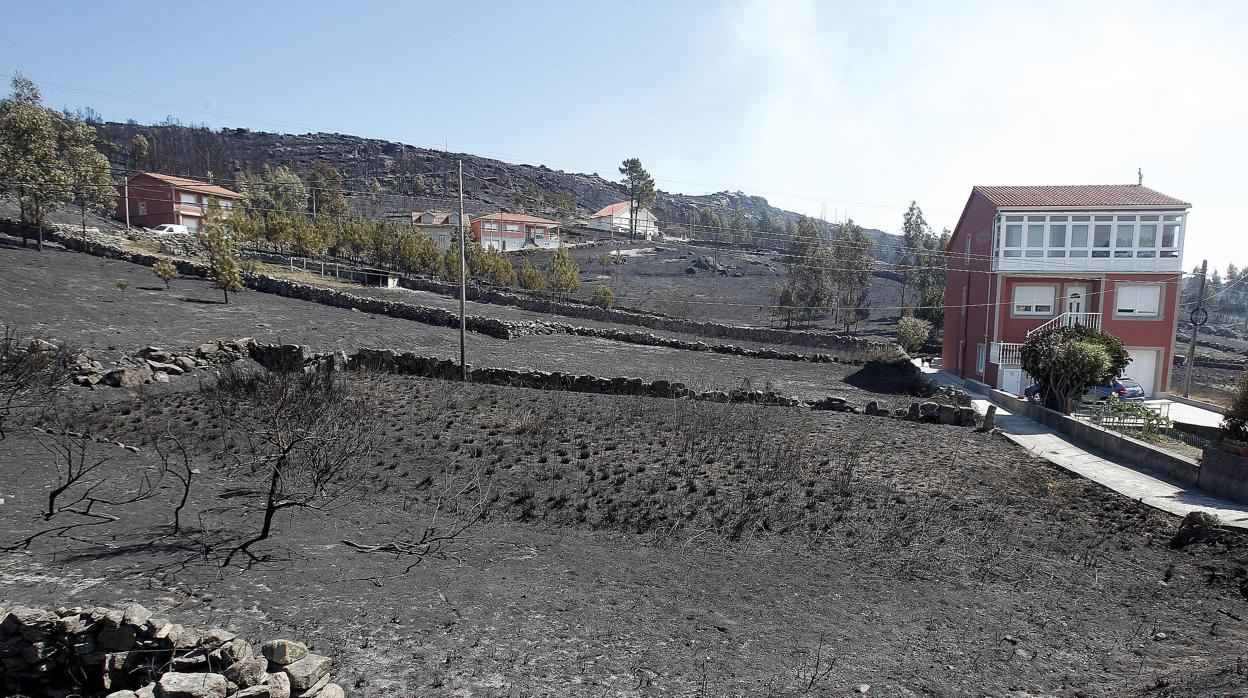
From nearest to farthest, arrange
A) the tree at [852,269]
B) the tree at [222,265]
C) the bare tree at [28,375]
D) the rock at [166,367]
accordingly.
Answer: the bare tree at [28,375]
the rock at [166,367]
the tree at [222,265]
the tree at [852,269]

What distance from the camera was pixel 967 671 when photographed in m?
6.43

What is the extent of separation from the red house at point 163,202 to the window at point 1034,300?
6113cm

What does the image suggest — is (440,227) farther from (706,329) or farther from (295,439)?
(295,439)

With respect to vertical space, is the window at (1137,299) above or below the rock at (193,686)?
above

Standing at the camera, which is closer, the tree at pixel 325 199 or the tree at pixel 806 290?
the tree at pixel 806 290

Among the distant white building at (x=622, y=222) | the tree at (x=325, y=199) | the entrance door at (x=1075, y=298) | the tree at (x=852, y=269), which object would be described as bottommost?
the entrance door at (x=1075, y=298)

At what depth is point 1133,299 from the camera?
29297mm

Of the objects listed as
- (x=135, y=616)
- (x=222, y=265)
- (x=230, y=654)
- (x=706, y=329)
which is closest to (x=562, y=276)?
(x=706, y=329)

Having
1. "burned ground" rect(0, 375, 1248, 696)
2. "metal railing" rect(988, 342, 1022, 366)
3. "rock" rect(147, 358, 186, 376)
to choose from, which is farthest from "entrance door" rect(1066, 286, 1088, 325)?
"rock" rect(147, 358, 186, 376)

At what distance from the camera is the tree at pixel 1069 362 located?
802 inches

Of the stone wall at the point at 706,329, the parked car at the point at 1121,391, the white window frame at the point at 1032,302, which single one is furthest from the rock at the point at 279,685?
the stone wall at the point at 706,329

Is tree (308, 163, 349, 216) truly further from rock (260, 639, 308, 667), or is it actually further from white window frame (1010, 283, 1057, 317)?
rock (260, 639, 308, 667)

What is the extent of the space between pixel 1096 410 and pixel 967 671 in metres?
16.9

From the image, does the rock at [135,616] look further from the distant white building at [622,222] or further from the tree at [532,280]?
the distant white building at [622,222]
